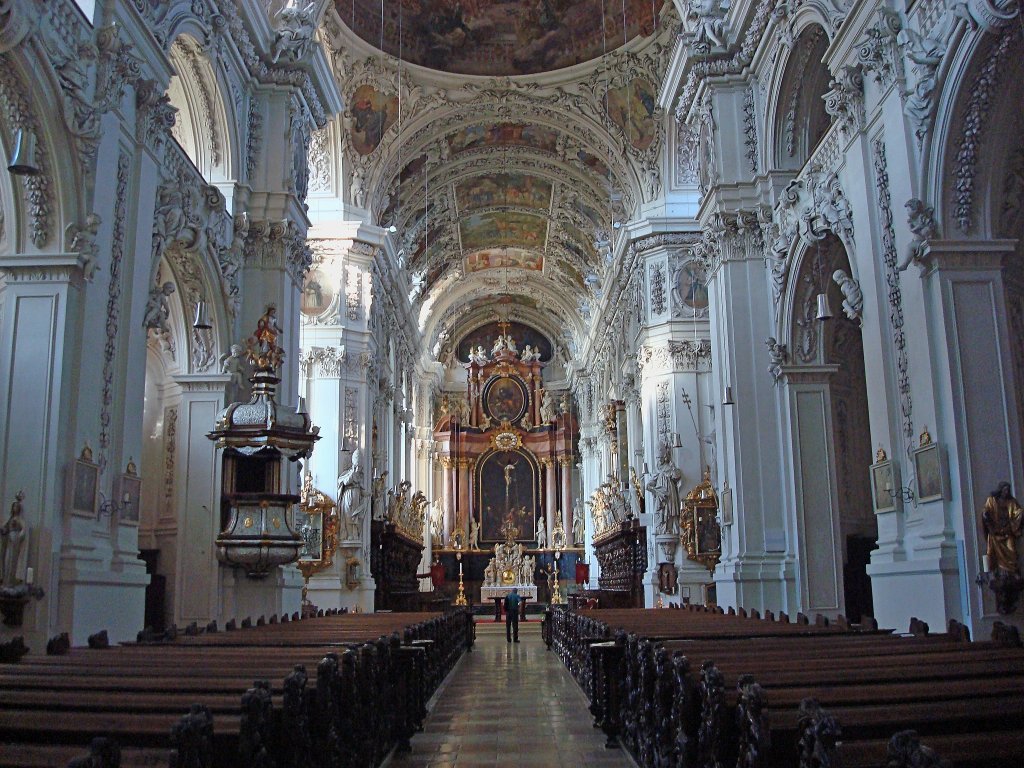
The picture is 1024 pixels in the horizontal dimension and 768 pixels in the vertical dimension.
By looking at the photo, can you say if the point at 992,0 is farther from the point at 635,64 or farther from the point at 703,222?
the point at 635,64

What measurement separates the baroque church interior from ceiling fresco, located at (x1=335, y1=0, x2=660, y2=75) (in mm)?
Answer: 77

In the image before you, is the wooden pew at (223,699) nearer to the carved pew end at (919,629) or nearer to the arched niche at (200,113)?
the carved pew end at (919,629)

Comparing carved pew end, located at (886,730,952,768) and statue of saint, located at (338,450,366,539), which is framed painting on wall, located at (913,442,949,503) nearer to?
carved pew end, located at (886,730,952,768)

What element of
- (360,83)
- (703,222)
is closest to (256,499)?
(703,222)

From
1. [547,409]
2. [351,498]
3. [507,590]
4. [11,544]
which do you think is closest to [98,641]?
[11,544]

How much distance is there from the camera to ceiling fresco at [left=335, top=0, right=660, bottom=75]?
1992 cm

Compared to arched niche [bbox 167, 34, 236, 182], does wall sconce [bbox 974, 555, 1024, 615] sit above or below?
below

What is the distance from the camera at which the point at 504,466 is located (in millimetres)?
36656

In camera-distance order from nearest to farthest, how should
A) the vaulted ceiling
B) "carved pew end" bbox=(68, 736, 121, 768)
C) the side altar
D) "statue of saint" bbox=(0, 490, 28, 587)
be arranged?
1. "carved pew end" bbox=(68, 736, 121, 768)
2. "statue of saint" bbox=(0, 490, 28, 587)
3. the vaulted ceiling
4. the side altar

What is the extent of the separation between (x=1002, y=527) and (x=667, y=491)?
1163 centimetres

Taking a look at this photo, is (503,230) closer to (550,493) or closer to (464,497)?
(550,493)

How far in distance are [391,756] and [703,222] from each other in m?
9.49

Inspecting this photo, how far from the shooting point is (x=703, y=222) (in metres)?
13.9

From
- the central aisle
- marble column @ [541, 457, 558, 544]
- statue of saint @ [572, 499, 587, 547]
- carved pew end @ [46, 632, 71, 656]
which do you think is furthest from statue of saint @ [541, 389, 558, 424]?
carved pew end @ [46, 632, 71, 656]
